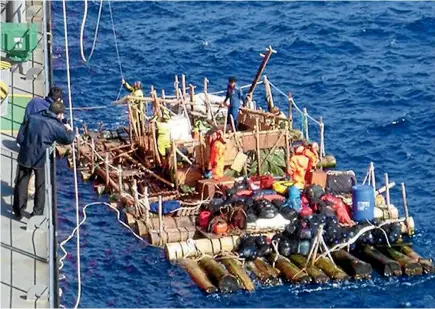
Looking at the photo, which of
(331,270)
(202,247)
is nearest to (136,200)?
(202,247)

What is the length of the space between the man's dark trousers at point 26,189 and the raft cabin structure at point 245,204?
717cm

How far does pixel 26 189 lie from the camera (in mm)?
34156

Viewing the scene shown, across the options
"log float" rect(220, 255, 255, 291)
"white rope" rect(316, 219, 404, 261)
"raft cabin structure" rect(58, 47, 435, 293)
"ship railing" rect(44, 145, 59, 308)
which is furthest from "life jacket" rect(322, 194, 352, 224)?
"ship railing" rect(44, 145, 59, 308)

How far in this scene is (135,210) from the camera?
4391cm

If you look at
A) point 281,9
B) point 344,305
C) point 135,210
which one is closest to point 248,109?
point 135,210

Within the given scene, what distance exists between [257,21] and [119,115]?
16155 millimetres

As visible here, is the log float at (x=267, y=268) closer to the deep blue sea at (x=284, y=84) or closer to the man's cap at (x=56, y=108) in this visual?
the deep blue sea at (x=284, y=84)

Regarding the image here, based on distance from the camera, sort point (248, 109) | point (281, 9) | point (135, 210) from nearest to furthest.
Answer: point (135, 210)
point (248, 109)
point (281, 9)

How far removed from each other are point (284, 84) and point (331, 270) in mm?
19764

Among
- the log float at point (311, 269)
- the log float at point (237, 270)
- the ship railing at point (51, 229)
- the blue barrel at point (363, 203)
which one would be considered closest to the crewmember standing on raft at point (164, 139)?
the log float at point (237, 270)

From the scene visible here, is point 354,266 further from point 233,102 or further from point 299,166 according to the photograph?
point 233,102

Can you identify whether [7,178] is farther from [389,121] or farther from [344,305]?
[389,121]

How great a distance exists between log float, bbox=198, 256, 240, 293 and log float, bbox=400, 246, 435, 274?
549cm

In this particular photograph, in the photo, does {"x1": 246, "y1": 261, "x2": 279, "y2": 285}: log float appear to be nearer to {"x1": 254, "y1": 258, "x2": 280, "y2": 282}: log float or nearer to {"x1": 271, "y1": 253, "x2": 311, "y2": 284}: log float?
{"x1": 254, "y1": 258, "x2": 280, "y2": 282}: log float
